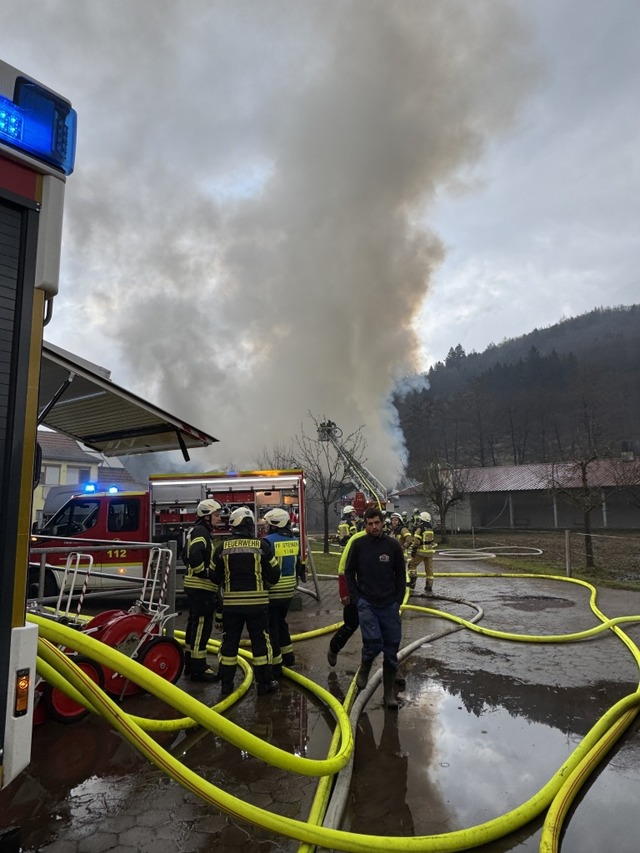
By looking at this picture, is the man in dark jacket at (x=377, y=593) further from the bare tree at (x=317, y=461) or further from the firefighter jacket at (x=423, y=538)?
the bare tree at (x=317, y=461)

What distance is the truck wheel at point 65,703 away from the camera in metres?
3.77

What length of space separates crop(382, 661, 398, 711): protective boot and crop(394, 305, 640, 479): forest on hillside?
170ft

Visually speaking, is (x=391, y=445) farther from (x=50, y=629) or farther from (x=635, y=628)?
(x=50, y=629)

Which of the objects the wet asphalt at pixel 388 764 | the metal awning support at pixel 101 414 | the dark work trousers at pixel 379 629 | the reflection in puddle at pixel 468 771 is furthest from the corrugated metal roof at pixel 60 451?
the reflection in puddle at pixel 468 771

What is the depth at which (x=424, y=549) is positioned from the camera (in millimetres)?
9797

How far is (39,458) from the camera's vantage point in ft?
7.84

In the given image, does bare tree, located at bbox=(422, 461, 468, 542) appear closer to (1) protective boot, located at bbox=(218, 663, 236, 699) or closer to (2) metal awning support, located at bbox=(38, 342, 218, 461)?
(2) metal awning support, located at bbox=(38, 342, 218, 461)

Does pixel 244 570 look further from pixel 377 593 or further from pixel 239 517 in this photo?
pixel 377 593

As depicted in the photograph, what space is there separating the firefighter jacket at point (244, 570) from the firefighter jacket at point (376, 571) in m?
0.73

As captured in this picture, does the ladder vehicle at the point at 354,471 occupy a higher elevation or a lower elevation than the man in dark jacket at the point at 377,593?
higher

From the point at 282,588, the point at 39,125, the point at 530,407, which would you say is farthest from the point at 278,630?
the point at 530,407

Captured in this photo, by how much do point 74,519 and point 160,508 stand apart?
158 cm

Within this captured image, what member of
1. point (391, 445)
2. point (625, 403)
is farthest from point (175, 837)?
point (625, 403)

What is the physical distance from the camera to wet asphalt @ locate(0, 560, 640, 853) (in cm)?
264
